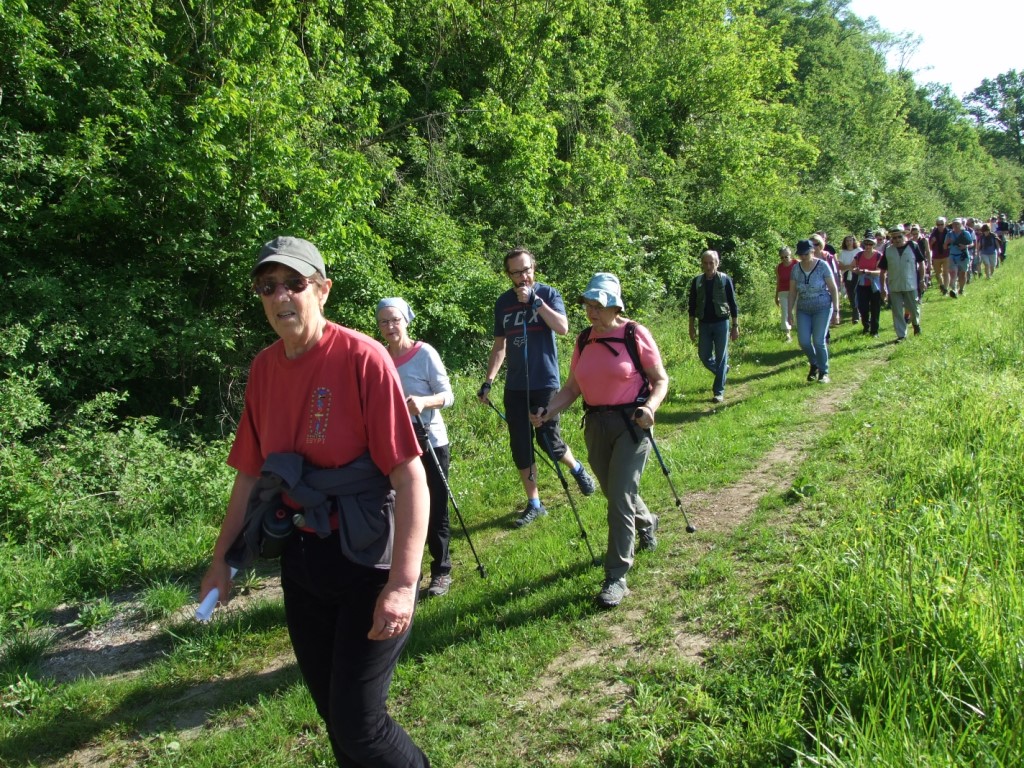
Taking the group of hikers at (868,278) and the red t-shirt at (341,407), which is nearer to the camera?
the red t-shirt at (341,407)

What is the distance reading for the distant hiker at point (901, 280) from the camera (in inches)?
456

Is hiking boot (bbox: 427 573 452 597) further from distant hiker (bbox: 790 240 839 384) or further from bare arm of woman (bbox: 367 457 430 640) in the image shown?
distant hiker (bbox: 790 240 839 384)

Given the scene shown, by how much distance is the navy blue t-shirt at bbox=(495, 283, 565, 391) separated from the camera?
5.93m

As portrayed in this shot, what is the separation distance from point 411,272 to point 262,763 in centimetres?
847

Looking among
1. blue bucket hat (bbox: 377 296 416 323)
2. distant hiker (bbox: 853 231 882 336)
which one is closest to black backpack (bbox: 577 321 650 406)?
blue bucket hat (bbox: 377 296 416 323)

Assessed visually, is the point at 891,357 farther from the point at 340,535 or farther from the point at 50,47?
the point at 50,47

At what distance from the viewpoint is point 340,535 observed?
237cm

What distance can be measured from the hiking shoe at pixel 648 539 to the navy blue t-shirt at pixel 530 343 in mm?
1500

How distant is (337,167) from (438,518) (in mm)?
5846

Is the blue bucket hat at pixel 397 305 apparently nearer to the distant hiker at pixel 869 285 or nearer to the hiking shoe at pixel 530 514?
the hiking shoe at pixel 530 514

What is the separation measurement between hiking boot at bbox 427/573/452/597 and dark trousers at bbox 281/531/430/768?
2.39 metres

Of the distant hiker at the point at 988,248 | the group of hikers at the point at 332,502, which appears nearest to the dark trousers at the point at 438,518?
the group of hikers at the point at 332,502

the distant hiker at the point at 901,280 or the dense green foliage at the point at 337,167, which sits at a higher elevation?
the dense green foliage at the point at 337,167

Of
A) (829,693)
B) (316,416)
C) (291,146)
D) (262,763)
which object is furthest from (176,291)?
(829,693)
